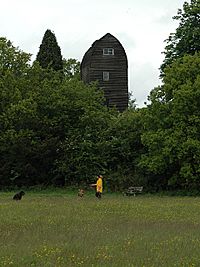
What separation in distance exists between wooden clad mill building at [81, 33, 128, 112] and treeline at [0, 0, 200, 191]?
58.6 ft

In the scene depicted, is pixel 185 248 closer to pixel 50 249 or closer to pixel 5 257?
pixel 50 249

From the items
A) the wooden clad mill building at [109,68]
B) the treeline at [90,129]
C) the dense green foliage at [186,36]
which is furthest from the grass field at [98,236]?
the wooden clad mill building at [109,68]

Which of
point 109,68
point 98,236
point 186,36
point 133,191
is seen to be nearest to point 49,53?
point 109,68

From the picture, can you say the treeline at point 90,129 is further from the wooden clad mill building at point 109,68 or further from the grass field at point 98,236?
the wooden clad mill building at point 109,68

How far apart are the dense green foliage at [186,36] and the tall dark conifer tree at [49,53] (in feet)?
51.3

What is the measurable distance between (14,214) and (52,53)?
146ft

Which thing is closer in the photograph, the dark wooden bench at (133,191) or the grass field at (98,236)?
the grass field at (98,236)

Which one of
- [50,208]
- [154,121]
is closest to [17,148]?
[154,121]

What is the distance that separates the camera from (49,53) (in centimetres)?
6725

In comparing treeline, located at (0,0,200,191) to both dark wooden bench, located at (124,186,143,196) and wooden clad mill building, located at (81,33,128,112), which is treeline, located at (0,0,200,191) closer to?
dark wooden bench, located at (124,186,143,196)

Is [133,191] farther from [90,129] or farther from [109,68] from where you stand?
[109,68]

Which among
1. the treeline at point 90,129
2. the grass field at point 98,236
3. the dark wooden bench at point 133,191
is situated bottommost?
the grass field at point 98,236

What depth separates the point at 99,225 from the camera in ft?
69.1

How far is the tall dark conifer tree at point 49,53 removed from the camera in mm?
67125
